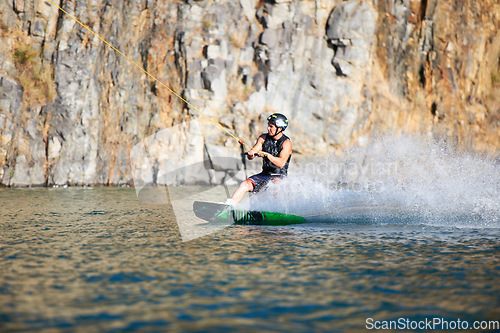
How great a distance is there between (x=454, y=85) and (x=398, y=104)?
3.25m

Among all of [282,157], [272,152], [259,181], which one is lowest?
[259,181]

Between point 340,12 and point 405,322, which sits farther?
point 340,12

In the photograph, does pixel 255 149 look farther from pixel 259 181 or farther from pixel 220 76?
pixel 220 76

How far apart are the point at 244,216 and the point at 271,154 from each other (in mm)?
1955

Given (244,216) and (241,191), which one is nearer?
(244,216)

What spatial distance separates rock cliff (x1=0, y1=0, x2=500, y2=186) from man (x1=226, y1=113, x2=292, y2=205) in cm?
1268

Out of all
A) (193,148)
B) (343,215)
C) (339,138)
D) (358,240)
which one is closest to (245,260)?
(358,240)

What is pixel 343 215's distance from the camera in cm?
780

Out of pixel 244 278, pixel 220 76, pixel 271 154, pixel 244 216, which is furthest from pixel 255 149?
pixel 220 76

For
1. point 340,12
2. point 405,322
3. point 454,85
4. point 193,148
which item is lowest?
point 405,322

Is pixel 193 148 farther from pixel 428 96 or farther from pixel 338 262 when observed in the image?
pixel 338 262

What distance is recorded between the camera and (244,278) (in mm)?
3924

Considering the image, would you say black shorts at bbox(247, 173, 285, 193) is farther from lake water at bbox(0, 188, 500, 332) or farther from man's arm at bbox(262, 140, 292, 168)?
lake water at bbox(0, 188, 500, 332)

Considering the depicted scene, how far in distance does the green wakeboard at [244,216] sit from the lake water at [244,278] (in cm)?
69
